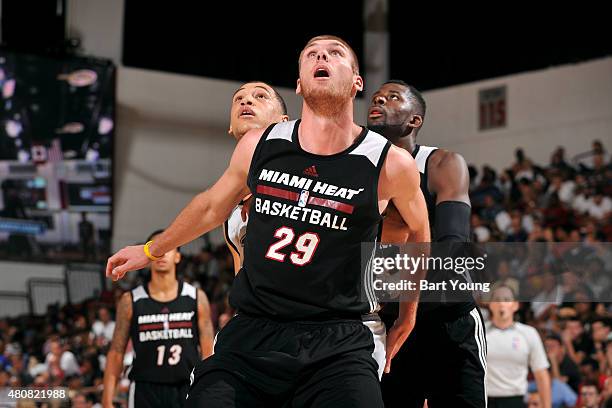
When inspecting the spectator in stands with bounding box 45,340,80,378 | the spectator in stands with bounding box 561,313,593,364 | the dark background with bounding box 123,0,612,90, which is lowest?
the spectator in stands with bounding box 45,340,80,378

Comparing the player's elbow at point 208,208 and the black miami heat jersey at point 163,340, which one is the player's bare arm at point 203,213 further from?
the black miami heat jersey at point 163,340

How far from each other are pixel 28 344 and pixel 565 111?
11055mm

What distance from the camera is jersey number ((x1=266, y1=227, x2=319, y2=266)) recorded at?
3959 mm

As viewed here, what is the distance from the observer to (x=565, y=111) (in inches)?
800

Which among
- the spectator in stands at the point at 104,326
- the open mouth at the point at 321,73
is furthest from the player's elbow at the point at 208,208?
the spectator in stands at the point at 104,326

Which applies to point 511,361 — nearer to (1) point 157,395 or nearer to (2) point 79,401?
(1) point 157,395

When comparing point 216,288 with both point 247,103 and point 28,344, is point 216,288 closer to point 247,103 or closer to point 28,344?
point 28,344

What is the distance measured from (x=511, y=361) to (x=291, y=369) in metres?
5.96

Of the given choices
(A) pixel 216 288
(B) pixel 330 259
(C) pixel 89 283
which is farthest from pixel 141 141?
(B) pixel 330 259

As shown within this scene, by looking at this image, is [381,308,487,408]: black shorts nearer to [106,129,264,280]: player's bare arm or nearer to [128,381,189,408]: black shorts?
[106,129,264,280]: player's bare arm

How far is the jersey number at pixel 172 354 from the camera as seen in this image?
762 centimetres

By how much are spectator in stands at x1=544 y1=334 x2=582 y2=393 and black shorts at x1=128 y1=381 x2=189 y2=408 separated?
4.80 meters

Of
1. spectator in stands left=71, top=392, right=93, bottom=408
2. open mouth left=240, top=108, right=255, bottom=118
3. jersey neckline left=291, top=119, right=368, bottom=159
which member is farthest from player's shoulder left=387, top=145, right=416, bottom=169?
spectator in stands left=71, top=392, right=93, bottom=408

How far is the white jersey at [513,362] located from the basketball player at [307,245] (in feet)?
18.1
